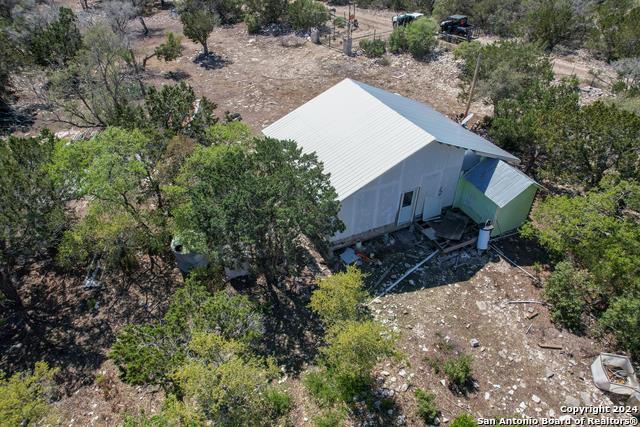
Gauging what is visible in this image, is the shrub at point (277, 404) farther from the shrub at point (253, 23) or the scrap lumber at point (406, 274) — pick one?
the shrub at point (253, 23)

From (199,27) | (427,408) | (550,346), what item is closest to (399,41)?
(199,27)

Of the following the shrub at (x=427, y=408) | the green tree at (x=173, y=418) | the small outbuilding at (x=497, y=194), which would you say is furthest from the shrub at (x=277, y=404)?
the small outbuilding at (x=497, y=194)

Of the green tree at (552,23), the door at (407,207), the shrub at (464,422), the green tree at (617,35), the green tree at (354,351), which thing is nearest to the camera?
the shrub at (464,422)

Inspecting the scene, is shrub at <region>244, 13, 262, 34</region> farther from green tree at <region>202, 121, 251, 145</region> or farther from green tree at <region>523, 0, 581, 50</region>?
green tree at <region>202, 121, 251, 145</region>

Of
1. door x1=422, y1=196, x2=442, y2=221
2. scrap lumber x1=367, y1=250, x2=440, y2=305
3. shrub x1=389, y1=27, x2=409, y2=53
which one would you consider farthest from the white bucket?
shrub x1=389, y1=27, x2=409, y2=53

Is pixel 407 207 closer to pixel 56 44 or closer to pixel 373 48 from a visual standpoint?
pixel 373 48

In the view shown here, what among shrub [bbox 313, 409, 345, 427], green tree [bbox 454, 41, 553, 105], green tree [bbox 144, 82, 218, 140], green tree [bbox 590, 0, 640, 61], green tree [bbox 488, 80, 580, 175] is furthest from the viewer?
green tree [bbox 590, 0, 640, 61]
